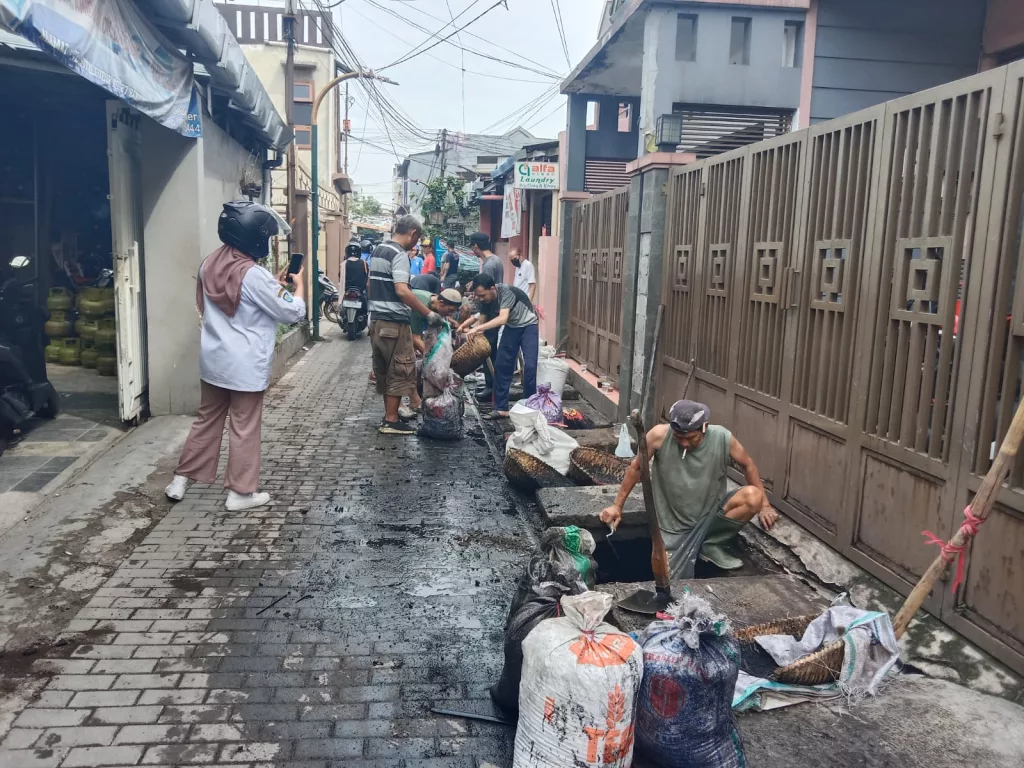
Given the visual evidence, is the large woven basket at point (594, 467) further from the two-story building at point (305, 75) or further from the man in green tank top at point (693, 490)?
the two-story building at point (305, 75)

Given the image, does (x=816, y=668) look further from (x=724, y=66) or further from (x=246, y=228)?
(x=724, y=66)

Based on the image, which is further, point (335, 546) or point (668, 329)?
point (668, 329)

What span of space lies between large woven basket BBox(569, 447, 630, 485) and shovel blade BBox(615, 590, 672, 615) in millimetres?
2287

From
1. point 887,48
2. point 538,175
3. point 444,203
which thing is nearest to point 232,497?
point 887,48

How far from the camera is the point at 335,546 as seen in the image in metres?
4.94

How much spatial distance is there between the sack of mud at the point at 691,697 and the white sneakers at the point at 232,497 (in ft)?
11.8

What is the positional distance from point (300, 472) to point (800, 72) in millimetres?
6619

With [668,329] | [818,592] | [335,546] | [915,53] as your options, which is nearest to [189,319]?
[335,546]

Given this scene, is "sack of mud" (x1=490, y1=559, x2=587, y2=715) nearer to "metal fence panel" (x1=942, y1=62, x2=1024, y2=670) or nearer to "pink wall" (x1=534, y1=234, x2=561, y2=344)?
"metal fence panel" (x1=942, y1=62, x2=1024, y2=670)

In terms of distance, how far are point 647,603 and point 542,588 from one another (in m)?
0.82

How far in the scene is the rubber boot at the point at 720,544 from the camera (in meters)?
4.70

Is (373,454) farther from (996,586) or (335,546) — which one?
(996,586)

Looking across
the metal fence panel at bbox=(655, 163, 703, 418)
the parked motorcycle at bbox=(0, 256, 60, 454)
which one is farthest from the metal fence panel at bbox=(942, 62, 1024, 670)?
the parked motorcycle at bbox=(0, 256, 60, 454)

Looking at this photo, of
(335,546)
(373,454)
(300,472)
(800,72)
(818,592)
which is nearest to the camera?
(818,592)
